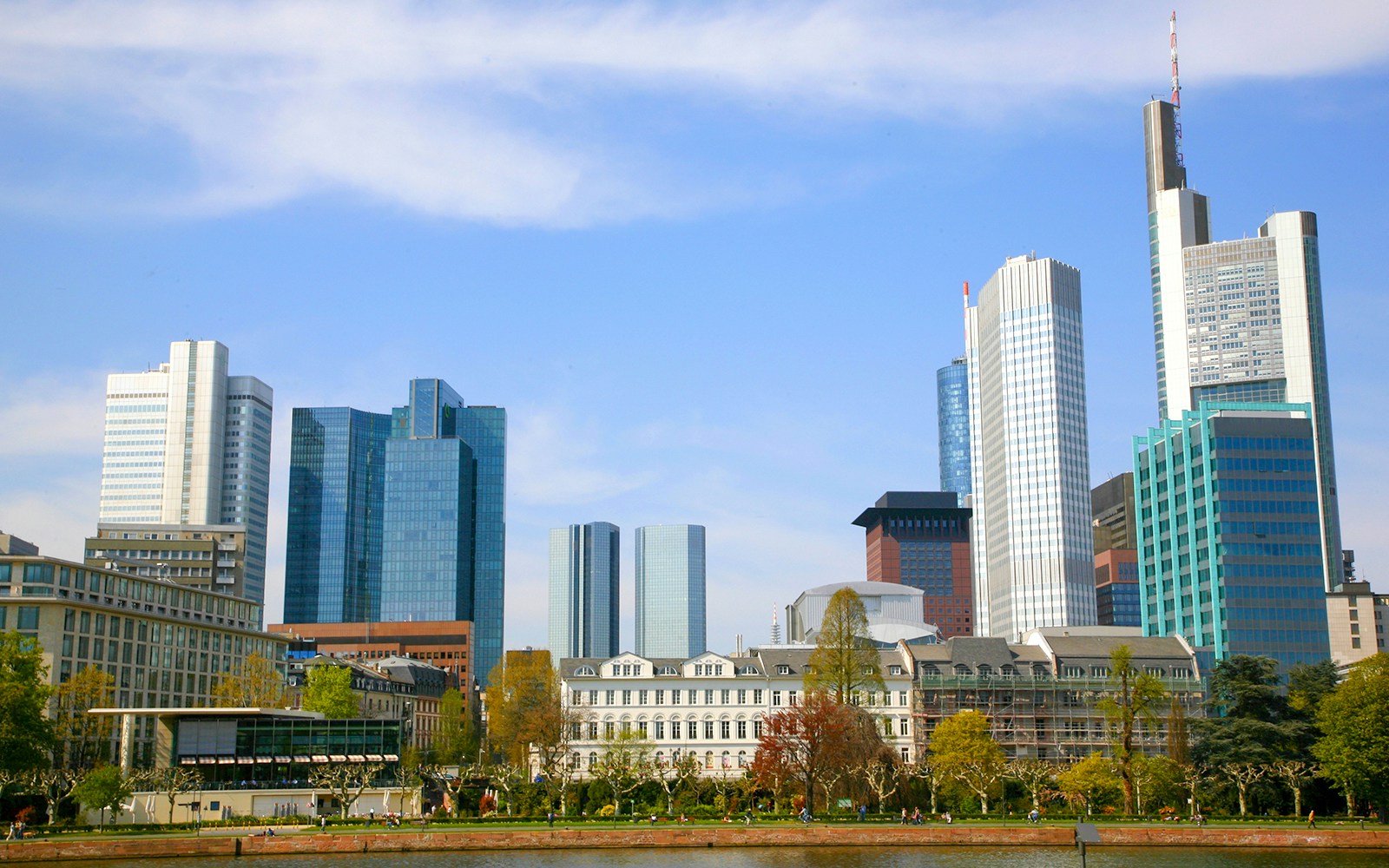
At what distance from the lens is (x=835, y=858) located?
259 feet

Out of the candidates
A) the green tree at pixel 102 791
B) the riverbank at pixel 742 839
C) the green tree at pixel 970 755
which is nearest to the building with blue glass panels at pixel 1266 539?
the green tree at pixel 970 755

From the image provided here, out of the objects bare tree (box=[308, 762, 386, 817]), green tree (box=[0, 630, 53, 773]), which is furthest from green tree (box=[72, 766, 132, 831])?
bare tree (box=[308, 762, 386, 817])

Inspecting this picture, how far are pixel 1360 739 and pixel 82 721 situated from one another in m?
104

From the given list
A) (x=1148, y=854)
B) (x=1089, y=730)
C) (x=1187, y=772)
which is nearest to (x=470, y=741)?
(x=1089, y=730)

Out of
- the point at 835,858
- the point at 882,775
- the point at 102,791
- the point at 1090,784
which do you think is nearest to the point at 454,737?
the point at 102,791

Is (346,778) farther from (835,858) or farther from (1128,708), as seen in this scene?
(1128,708)

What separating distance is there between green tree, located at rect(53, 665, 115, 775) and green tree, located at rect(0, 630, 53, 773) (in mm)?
13533

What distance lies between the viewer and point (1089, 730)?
131375 millimetres

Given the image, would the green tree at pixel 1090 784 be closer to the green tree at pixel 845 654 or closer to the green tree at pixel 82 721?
the green tree at pixel 845 654

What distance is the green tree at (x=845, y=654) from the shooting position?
371 feet

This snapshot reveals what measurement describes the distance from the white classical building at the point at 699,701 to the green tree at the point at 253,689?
2580 centimetres

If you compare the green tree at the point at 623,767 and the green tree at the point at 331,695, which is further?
the green tree at the point at 331,695

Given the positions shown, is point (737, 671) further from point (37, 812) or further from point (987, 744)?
point (37, 812)

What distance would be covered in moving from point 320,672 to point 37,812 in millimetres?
43840
